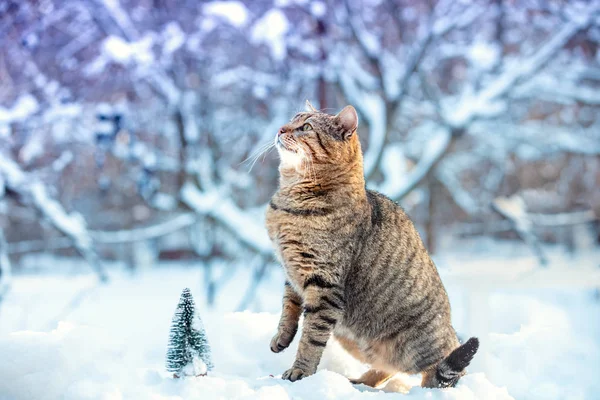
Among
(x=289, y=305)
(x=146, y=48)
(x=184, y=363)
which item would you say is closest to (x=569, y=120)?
(x=146, y=48)

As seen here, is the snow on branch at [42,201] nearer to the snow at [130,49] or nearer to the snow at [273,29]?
the snow at [130,49]

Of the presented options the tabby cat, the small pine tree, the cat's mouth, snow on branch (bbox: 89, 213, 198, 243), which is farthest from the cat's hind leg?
snow on branch (bbox: 89, 213, 198, 243)

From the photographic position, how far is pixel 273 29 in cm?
611

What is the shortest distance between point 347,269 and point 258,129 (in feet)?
19.3

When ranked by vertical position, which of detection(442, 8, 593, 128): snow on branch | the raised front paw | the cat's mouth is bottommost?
the raised front paw

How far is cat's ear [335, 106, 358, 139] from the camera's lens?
2590 millimetres

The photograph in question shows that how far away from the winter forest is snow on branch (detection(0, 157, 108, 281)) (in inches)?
0.9

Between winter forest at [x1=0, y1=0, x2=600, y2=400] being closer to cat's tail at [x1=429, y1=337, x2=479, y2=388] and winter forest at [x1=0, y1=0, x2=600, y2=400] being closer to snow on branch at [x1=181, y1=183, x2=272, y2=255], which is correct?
snow on branch at [x1=181, y1=183, x2=272, y2=255]

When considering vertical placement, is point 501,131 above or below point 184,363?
above

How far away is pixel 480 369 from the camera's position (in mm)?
2832

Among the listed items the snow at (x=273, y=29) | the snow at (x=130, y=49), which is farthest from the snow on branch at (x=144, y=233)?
the snow at (x=273, y=29)

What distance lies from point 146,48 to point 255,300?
10.5 ft

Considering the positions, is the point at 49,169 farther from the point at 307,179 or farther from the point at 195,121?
the point at 307,179

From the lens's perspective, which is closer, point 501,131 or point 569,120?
point 501,131
